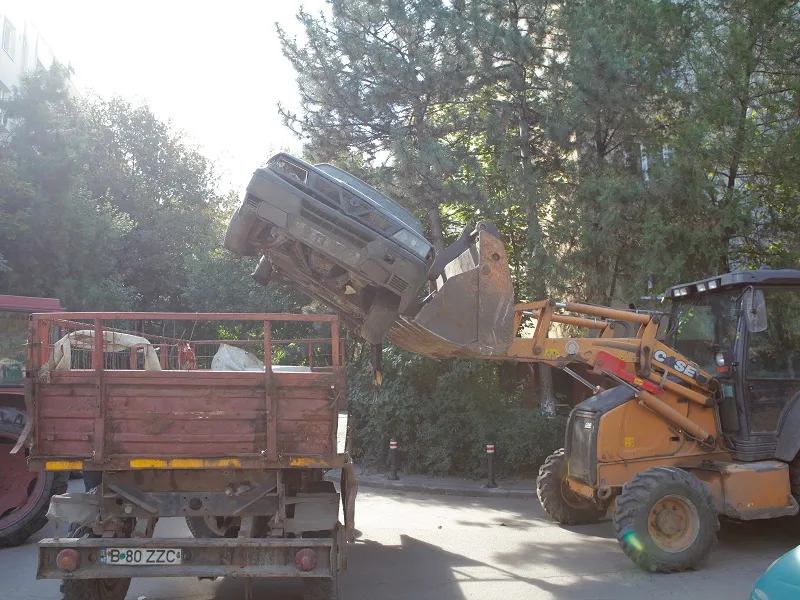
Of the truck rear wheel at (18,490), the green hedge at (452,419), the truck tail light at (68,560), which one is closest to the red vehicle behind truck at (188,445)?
the truck tail light at (68,560)

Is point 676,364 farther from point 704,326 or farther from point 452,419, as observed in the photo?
point 452,419

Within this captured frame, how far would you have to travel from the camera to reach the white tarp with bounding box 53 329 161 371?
237 inches

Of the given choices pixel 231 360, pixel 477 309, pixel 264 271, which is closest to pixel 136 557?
pixel 477 309

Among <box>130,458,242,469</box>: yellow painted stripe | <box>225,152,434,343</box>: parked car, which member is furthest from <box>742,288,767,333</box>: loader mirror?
<box>130,458,242,469</box>: yellow painted stripe

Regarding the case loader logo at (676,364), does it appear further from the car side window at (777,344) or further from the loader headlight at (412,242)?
the loader headlight at (412,242)

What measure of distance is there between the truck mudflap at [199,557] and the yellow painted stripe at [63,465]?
489mm

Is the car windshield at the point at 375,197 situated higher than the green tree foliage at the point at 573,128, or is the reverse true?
the green tree foliage at the point at 573,128

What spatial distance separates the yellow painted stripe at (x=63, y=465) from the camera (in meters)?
5.33

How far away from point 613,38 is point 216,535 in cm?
962

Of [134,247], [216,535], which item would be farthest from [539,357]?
[134,247]

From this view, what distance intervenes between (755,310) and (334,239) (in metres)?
4.30

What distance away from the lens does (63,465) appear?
17.5ft

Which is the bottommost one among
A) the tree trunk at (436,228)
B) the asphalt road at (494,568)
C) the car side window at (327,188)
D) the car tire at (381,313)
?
the asphalt road at (494,568)

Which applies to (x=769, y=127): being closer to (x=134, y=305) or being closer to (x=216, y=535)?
(x=216, y=535)
